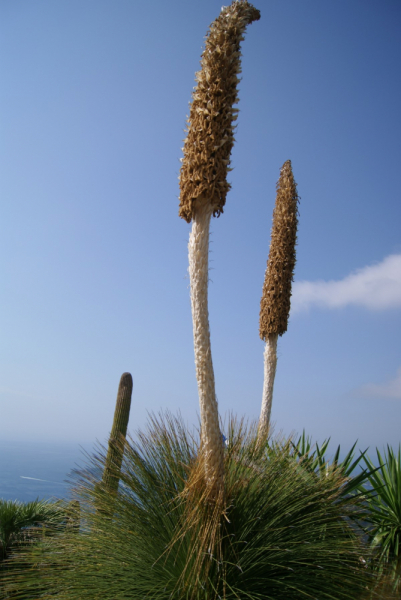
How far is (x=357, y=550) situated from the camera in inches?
137

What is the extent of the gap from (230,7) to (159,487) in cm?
439

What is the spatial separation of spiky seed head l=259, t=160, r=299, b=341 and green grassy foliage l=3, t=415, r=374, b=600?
11.7 feet

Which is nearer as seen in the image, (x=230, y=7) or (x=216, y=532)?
(x=216, y=532)

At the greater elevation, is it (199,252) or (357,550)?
(199,252)

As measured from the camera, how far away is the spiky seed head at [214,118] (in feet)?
11.6

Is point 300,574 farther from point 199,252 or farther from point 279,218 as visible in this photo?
point 279,218

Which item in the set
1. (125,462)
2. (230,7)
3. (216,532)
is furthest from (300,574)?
(230,7)

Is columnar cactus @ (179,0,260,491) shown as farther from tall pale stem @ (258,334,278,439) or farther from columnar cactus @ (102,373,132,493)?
tall pale stem @ (258,334,278,439)

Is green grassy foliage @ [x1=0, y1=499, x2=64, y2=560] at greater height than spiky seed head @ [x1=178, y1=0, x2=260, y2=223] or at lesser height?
lesser

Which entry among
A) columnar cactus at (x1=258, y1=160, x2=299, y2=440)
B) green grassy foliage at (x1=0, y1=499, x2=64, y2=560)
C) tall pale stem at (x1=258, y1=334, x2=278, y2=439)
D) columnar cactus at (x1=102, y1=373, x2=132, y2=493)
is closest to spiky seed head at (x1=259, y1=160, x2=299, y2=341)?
columnar cactus at (x1=258, y1=160, x2=299, y2=440)

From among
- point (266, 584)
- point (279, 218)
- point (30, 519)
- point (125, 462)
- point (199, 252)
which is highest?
point (279, 218)

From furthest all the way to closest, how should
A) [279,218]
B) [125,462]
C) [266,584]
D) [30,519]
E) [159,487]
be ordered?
[279,218], [30,519], [125,462], [159,487], [266,584]

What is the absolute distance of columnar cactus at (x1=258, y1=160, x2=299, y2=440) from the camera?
7145 millimetres

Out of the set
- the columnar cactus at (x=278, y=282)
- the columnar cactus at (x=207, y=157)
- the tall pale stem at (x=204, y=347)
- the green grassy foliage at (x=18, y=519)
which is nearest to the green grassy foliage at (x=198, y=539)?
Answer: the tall pale stem at (x=204, y=347)
